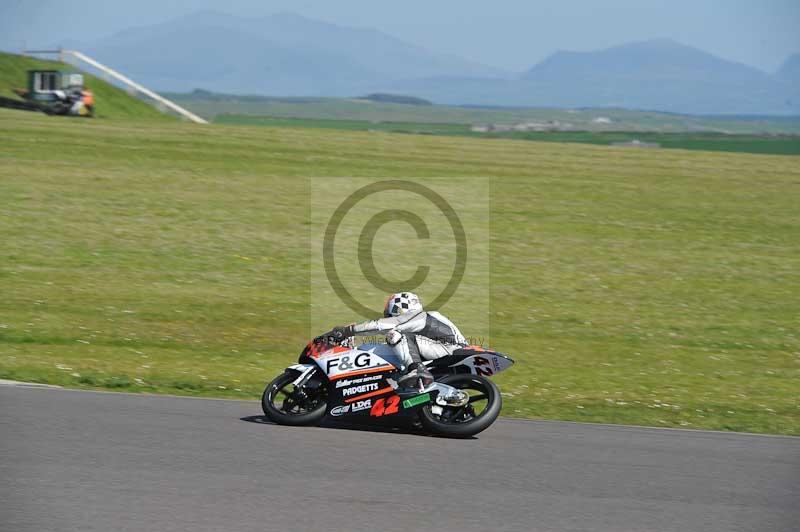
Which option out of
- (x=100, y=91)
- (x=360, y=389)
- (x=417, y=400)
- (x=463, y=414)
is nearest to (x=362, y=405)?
(x=360, y=389)

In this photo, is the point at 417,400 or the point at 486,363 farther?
the point at 486,363

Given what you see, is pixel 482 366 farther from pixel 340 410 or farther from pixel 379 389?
pixel 340 410

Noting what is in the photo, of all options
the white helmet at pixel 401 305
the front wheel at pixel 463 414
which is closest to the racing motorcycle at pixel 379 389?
the front wheel at pixel 463 414

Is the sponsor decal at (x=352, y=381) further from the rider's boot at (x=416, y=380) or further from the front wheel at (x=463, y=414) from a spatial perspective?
the front wheel at (x=463, y=414)

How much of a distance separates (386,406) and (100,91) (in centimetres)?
4756

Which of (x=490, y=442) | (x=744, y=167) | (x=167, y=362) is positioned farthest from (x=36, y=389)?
(x=744, y=167)

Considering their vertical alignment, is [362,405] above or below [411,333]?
below

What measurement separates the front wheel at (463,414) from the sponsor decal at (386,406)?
0.26m

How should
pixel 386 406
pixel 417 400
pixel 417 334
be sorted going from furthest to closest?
pixel 417 334, pixel 386 406, pixel 417 400

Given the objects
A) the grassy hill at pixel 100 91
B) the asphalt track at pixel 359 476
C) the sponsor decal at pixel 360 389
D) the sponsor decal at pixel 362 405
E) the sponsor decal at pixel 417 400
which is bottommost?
the asphalt track at pixel 359 476

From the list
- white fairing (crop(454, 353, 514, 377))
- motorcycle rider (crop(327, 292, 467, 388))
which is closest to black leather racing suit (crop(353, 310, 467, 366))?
motorcycle rider (crop(327, 292, 467, 388))

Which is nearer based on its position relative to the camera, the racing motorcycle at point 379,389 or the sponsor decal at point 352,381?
A: the racing motorcycle at point 379,389

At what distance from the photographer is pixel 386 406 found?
997 cm

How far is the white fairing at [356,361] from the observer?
33.4 feet
